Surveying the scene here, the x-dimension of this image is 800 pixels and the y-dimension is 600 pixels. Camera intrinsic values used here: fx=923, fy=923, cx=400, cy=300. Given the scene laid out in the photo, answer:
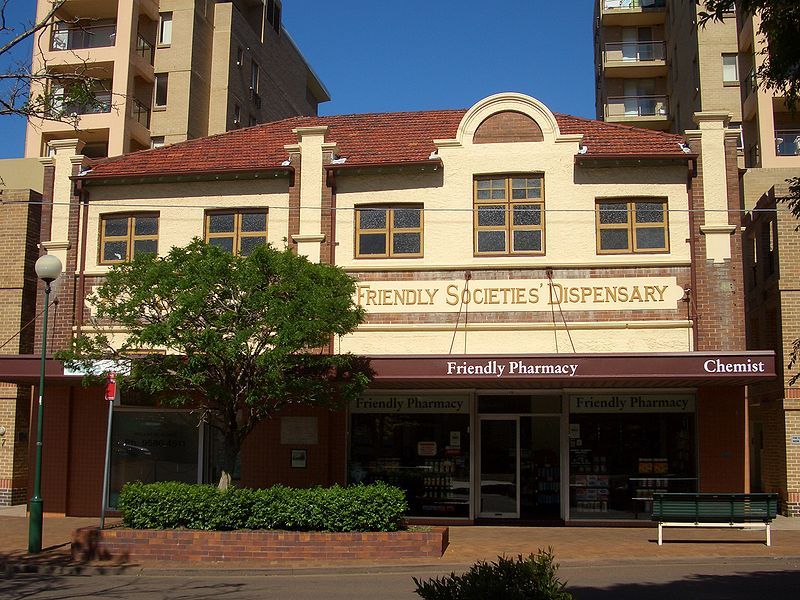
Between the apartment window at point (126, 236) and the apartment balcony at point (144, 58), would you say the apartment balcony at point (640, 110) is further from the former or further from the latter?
the apartment window at point (126, 236)

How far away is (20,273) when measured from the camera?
70.8 ft

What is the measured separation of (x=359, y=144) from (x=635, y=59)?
24198mm

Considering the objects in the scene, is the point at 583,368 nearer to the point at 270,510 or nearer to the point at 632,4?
the point at 270,510

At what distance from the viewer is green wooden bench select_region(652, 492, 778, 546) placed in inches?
590

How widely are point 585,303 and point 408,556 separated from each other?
6.73 meters

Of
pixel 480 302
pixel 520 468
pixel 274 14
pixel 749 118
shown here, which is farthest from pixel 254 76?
pixel 520 468

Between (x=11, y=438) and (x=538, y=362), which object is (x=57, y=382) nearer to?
(x=11, y=438)

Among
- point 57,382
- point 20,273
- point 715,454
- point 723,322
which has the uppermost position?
point 20,273

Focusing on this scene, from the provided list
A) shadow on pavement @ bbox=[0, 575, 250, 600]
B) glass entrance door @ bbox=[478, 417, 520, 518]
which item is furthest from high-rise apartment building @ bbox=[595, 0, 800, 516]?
shadow on pavement @ bbox=[0, 575, 250, 600]

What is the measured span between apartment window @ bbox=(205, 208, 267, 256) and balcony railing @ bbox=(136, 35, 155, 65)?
2006 cm

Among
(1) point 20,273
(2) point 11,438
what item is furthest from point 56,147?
(2) point 11,438

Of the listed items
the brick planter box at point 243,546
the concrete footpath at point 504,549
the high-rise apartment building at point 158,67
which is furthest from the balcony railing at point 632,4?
the brick planter box at point 243,546

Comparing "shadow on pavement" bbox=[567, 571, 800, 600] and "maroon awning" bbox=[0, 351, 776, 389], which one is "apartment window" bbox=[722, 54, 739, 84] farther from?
"shadow on pavement" bbox=[567, 571, 800, 600]

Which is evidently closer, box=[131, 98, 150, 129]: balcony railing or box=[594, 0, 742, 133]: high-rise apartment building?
box=[131, 98, 150, 129]: balcony railing
